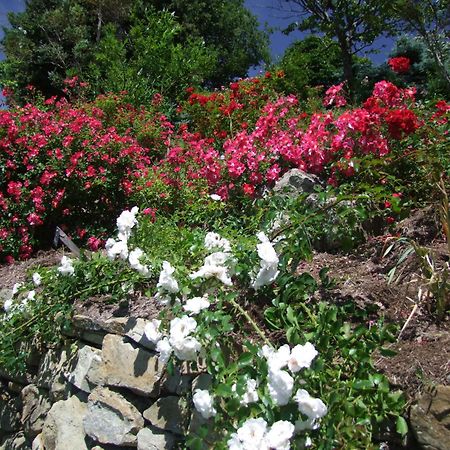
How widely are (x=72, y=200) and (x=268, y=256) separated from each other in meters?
2.89

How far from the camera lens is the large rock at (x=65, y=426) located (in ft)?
8.56

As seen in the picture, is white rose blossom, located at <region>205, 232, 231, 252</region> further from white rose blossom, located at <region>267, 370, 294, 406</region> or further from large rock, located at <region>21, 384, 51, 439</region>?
large rock, located at <region>21, 384, 51, 439</region>

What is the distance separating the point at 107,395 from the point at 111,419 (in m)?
0.11

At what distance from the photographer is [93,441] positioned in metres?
2.55

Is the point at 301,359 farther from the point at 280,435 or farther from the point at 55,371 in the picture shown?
the point at 55,371

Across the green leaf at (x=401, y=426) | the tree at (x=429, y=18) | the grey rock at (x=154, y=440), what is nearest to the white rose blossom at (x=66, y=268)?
the grey rock at (x=154, y=440)

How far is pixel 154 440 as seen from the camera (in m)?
2.27

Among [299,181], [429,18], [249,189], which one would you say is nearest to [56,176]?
[249,189]

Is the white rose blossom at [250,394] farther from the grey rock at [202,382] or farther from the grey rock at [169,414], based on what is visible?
the grey rock at [169,414]

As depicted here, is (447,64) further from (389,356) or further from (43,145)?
(389,356)

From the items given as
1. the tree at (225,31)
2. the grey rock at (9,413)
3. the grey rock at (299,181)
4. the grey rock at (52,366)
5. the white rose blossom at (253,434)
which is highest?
the tree at (225,31)

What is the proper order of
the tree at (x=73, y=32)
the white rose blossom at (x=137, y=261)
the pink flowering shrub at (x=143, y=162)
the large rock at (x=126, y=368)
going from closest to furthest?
the large rock at (x=126, y=368) < the white rose blossom at (x=137, y=261) < the pink flowering shrub at (x=143, y=162) < the tree at (x=73, y=32)

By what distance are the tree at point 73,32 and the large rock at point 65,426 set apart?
36.3 ft

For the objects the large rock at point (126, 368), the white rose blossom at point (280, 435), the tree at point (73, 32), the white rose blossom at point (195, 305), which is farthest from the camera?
the tree at point (73, 32)
